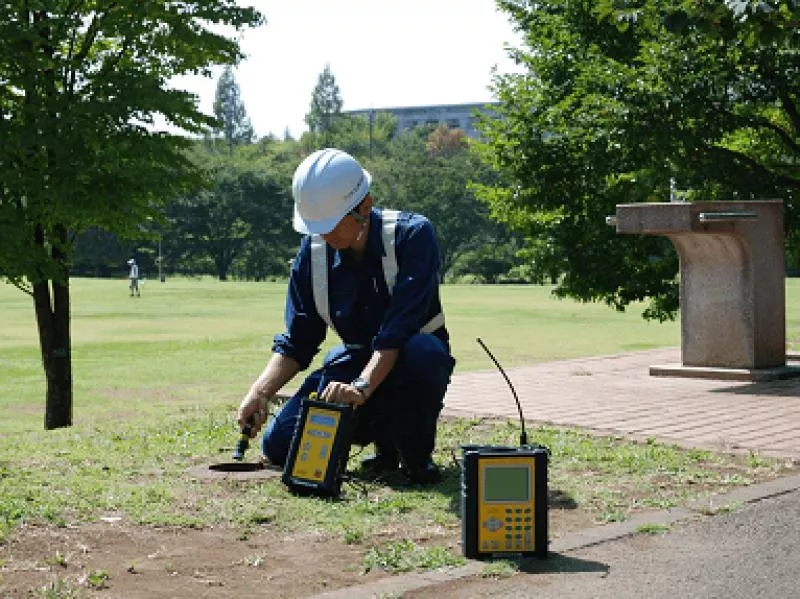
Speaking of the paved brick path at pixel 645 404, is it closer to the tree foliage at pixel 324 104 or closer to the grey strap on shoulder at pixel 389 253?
the grey strap on shoulder at pixel 389 253

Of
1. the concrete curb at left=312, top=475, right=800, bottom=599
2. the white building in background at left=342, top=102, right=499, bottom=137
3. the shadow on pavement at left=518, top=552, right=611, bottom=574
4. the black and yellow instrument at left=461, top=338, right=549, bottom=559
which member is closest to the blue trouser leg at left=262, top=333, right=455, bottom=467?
the concrete curb at left=312, top=475, right=800, bottom=599

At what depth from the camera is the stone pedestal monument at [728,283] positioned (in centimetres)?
1044

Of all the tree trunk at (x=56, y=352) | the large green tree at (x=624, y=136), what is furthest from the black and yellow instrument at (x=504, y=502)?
the tree trunk at (x=56, y=352)

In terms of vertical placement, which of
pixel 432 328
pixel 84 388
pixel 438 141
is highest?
pixel 438 141

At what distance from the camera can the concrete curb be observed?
3930mm

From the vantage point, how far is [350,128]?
122m

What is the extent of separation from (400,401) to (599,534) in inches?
49.8

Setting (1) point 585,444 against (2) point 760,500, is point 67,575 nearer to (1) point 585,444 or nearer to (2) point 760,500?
(2) point 760,500

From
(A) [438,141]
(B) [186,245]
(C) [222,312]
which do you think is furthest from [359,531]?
(A) [438,141]

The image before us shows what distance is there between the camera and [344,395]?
203 inches

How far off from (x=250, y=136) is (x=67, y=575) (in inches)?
4923

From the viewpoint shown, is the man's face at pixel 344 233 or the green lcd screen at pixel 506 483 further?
the man's face at pixel 344 233

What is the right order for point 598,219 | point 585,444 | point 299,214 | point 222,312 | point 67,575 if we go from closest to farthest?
point 67,575 < point 299,214 < point 585,444 < point 598,219 < point 222,312

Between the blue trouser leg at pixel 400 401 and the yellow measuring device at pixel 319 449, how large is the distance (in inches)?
13.2
